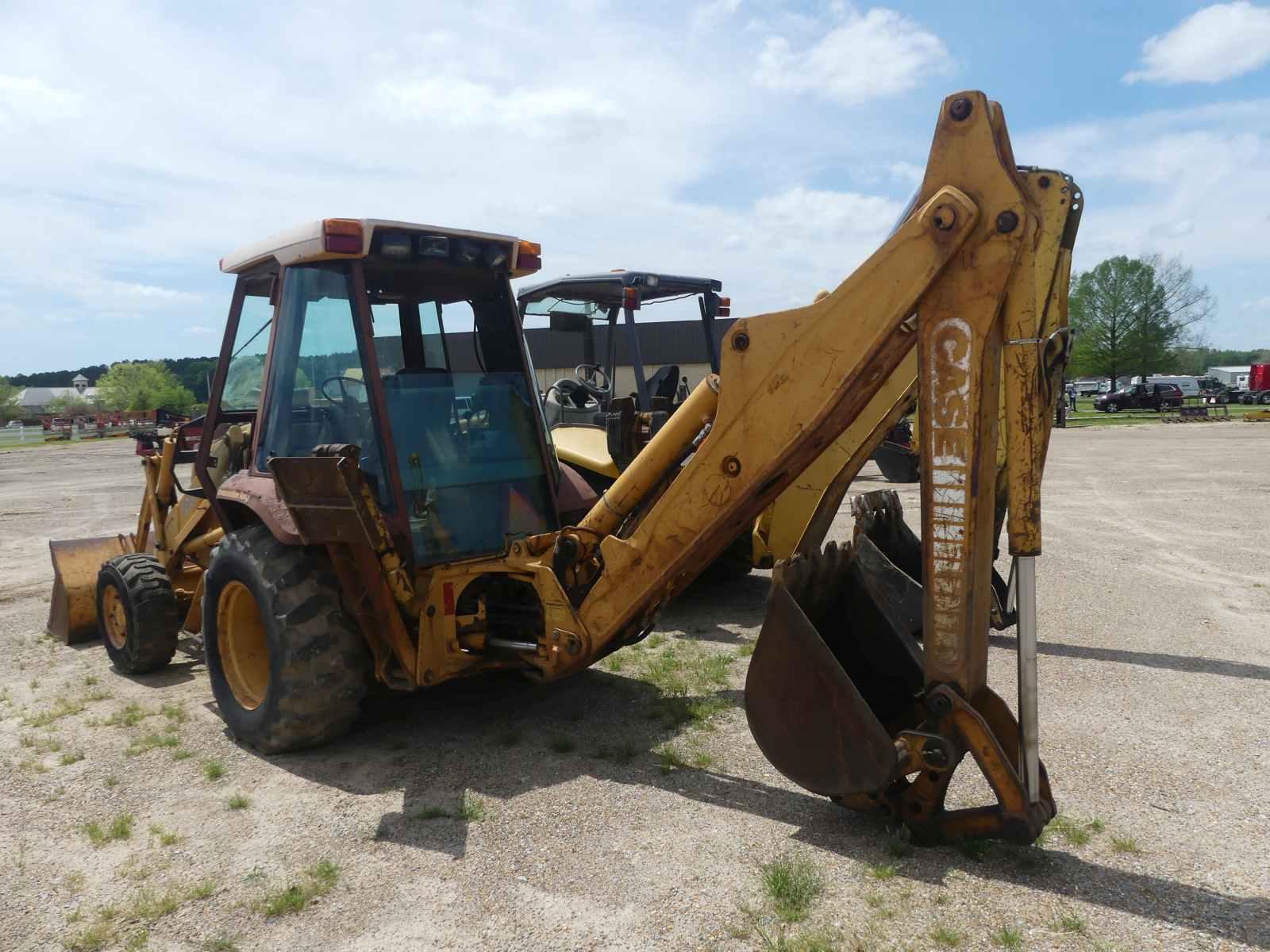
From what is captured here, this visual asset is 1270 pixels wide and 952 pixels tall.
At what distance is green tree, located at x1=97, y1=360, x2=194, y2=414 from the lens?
3307 inches

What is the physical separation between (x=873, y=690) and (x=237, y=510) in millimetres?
3339

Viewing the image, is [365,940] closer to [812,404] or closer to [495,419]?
[812,404]

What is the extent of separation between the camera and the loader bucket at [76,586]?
21.6ft

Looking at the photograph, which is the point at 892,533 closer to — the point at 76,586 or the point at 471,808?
the point at 471,808

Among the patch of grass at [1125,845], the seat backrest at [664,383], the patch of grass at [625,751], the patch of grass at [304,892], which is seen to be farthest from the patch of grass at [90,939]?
the seat backrest at [664,383]

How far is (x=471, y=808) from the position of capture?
3822mm

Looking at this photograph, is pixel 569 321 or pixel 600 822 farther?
pixel 569 321

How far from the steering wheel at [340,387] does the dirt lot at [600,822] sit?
163 cm

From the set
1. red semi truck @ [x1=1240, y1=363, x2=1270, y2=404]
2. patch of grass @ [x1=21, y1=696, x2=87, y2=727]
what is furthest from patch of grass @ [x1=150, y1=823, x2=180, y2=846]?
red semi truck @ [x1=1240, y1=363, x2=1270, y2=404]

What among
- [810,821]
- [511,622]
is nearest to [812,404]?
[810,821]

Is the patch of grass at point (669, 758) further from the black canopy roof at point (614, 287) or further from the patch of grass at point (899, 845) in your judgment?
the black canopy roof at point (614, 287)

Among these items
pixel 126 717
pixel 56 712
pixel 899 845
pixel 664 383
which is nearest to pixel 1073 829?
pixel 899 845

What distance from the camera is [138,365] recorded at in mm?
92312

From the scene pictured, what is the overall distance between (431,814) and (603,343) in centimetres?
580
